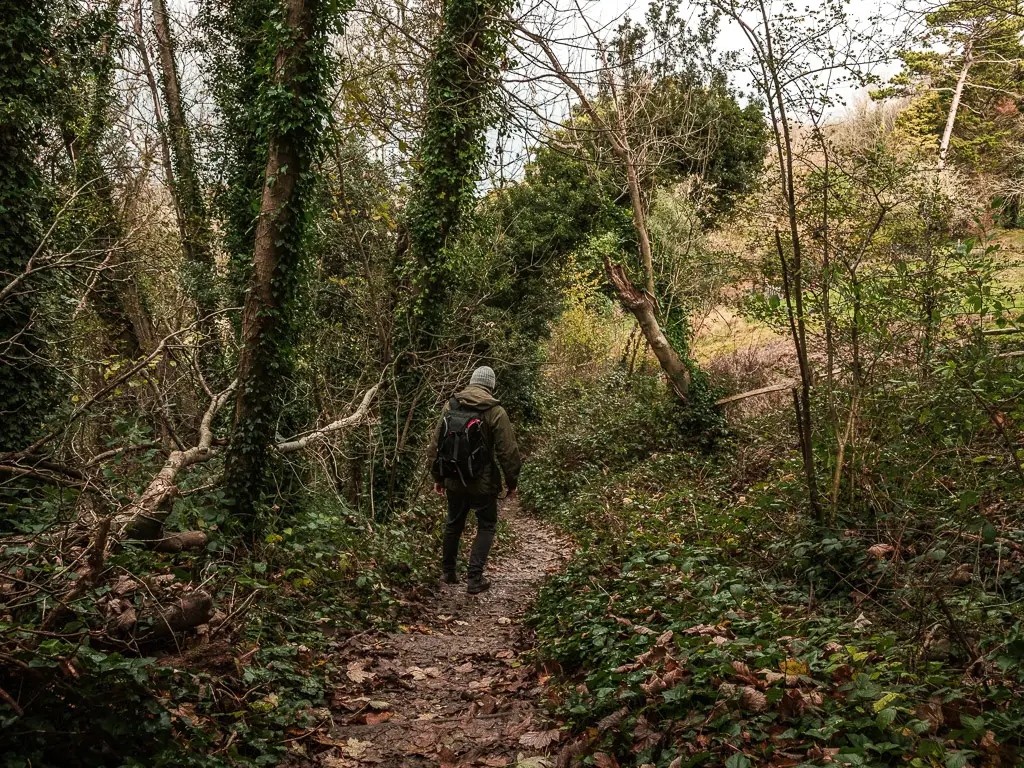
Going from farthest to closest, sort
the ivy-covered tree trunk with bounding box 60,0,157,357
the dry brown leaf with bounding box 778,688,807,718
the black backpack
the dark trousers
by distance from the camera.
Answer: the ivy-covered tree trunk with bounding box 60,0,157,357, the dark trousers, the black backpack, the dry brown leaf with bounding box 778,688,807,718

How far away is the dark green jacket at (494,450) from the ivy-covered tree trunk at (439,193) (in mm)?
2964

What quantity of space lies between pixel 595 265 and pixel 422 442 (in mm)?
9507

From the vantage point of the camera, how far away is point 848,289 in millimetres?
5348

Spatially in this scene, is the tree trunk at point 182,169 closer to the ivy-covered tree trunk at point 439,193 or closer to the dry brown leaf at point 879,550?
the ivy-covered tree trunk at point 439,193

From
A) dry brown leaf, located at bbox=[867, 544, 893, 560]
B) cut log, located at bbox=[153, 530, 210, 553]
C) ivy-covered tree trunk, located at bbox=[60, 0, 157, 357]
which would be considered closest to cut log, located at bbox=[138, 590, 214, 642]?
cut log, located at bbox=[153, 530, 210, 553]

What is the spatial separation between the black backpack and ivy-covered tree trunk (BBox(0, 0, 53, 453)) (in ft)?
17.1

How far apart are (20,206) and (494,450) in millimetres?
6931

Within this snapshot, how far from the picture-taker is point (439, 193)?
10719mm

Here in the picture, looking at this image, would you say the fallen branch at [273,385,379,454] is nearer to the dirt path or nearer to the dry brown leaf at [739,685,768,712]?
the dirt path

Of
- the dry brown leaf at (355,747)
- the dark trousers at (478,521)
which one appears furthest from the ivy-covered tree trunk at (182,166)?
the dry brown leaf at (355,747)

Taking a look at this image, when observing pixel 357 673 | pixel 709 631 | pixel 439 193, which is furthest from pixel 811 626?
pixel 439 193

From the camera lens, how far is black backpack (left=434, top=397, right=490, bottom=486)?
739 centimetres

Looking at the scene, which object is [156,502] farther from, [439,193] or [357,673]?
[439,193]

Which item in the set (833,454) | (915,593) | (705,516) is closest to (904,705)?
(915,593)
